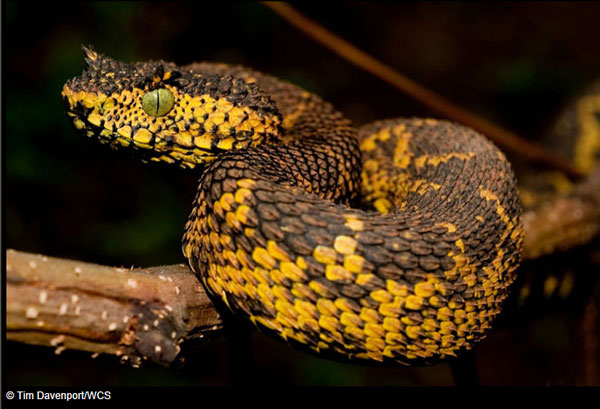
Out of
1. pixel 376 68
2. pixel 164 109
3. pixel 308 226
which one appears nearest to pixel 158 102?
pixel 164 109

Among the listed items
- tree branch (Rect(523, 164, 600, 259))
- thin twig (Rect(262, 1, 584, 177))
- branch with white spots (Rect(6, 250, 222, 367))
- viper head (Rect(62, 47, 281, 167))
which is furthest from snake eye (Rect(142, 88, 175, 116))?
tree branch (Rect(523, 164, 600, 259))

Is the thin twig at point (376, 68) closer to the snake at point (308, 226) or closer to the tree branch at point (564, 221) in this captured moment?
the tree branch at point (564, 221)

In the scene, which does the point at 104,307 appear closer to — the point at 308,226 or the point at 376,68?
the point at 308,226

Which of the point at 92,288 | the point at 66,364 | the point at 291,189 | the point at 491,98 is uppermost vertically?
the point at 491,98

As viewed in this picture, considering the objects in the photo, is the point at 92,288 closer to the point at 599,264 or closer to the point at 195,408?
the point at 195,408

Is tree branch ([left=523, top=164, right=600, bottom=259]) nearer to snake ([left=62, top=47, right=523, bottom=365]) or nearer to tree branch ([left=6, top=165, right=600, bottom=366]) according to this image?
snake ([left=62, top=47, right=523, bottom=365])

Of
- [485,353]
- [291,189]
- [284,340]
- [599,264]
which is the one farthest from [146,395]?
[485,353]
